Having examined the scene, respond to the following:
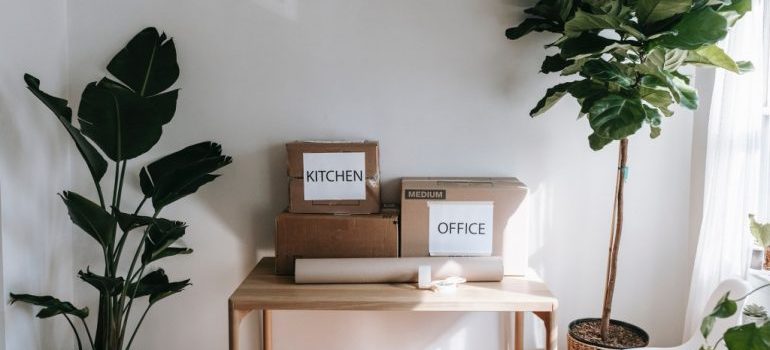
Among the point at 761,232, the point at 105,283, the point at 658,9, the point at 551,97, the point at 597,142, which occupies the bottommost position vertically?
the point at 105,283

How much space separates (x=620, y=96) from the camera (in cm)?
188

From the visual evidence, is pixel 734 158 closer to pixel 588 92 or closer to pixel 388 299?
pixel 588 92

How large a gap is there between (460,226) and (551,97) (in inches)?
21.2

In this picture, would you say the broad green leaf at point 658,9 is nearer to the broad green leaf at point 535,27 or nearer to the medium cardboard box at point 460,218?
the broad green leaf at point 535,27

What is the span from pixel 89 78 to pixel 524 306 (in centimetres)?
182

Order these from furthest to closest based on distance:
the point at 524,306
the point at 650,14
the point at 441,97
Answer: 1. the point at 441,97
2. the point at 524,306
3. the point at 650,14

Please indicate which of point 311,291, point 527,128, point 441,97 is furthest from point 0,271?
point 527,128

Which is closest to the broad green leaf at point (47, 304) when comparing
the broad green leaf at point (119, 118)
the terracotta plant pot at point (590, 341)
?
the broad green leaf at point (119, 118)

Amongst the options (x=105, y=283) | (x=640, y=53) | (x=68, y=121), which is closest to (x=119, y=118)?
(x=68, y=121)

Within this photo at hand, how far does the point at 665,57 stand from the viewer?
1887 mm

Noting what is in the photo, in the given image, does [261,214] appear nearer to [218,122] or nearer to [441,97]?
[218,122]

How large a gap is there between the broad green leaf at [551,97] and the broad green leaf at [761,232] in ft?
2.30

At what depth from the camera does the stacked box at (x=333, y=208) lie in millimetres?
2186

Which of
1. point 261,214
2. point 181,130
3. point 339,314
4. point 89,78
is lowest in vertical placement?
point 339,314
